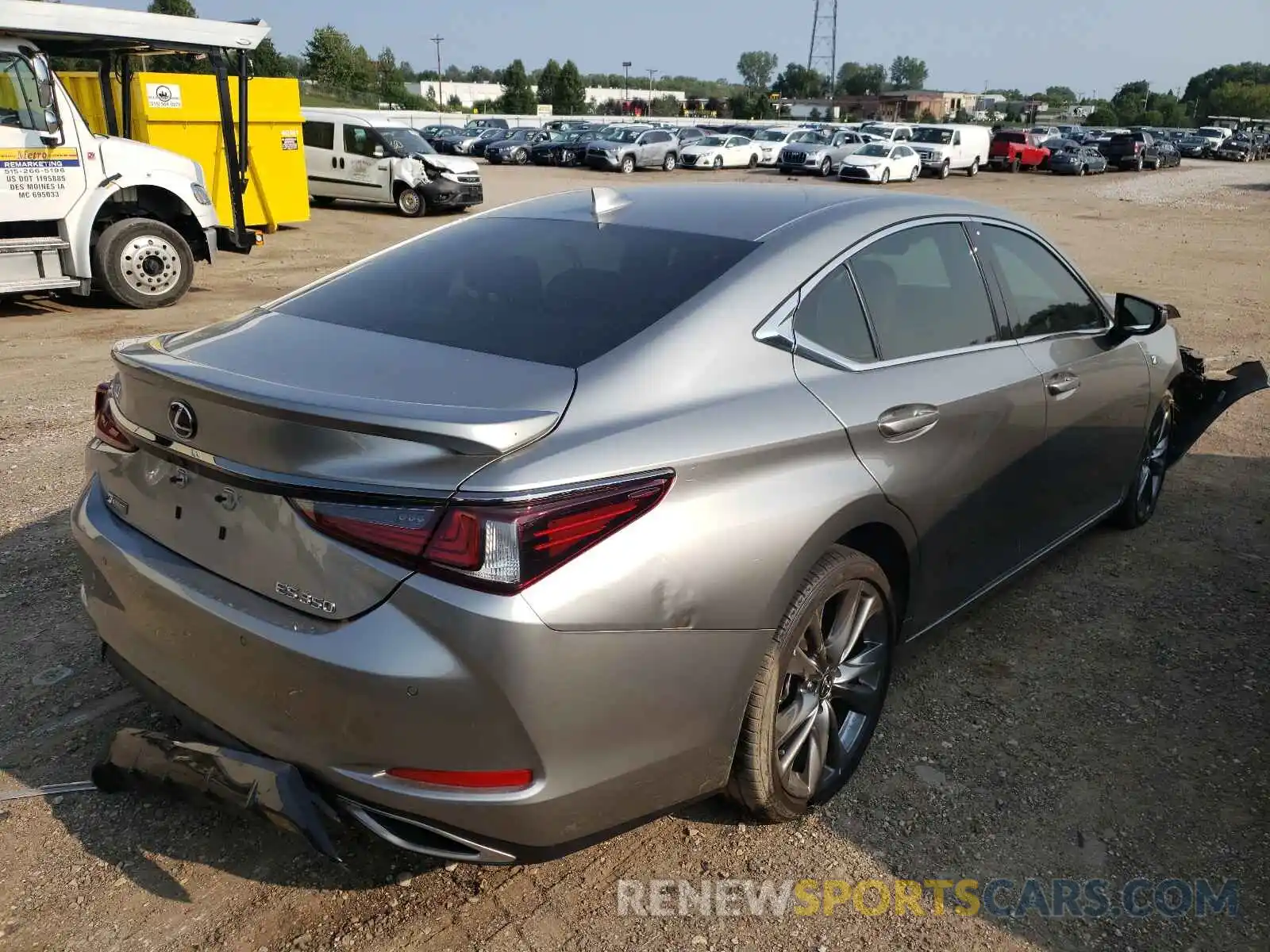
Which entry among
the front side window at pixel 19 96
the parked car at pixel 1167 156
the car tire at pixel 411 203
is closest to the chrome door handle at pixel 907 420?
the front side window at pixel 19 96

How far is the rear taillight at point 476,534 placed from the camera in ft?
6.69

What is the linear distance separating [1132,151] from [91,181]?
47.2 metres

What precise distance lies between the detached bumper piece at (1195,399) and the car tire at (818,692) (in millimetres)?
3194

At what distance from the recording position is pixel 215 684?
2355 millimetres

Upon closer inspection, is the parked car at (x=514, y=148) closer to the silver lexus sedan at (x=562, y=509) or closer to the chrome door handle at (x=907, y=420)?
the silver lexus sedan at (x=562, y=509)

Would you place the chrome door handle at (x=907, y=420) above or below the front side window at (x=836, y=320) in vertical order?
below

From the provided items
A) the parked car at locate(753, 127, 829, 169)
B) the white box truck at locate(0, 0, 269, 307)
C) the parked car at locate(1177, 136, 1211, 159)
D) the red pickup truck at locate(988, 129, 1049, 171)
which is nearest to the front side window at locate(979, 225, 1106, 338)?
the white box truck at locate(0, 0, 269, 307)

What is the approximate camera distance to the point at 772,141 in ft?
136

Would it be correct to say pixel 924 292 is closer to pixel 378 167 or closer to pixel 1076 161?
pixel 378 167

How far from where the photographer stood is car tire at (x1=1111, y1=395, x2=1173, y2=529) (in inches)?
193

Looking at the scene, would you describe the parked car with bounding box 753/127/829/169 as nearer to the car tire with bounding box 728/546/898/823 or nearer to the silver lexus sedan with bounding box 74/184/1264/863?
the silver lexus sedan with bounding box 74/184/1264/863

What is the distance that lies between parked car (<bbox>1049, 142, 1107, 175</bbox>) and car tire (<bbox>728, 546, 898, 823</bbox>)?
147 feet

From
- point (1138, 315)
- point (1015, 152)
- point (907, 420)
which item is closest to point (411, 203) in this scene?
point (1138, 315)

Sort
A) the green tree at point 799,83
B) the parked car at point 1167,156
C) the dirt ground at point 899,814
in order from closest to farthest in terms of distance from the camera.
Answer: the dirt ground at point 899,814 → the parked car at point 1167,156 → the green tree at point 799,83
